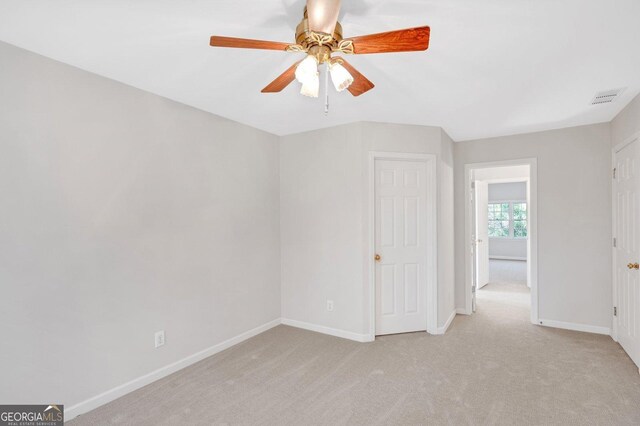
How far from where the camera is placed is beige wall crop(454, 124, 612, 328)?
3549 millimetres

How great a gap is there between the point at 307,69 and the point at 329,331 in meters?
2.97

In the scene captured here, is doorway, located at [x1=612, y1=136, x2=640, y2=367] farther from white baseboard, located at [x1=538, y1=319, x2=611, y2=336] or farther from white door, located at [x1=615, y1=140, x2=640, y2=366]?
white baseboard, located at [x1=538, y1=319, x2=611, y2=336]

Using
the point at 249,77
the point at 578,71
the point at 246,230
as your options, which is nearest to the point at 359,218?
the point at 246,230

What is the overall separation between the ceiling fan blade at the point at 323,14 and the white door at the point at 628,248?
3.12 metres

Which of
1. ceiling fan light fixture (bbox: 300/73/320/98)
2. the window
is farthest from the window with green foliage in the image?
ceiling fan light fixture (bbox: 300/73/320/98)

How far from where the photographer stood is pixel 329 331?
12.0ft

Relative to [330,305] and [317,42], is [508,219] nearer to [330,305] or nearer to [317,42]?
[330,305]

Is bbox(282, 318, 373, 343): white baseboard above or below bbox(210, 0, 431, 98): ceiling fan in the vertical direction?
below

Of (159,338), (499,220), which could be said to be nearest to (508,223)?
(499,220)

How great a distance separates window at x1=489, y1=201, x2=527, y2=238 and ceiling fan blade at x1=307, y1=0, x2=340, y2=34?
10425mm

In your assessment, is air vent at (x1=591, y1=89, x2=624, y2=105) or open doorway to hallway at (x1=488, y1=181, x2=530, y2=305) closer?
air vent at (x1=591, y1=89, x2=624, y2=105)

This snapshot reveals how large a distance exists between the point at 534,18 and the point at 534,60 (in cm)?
53

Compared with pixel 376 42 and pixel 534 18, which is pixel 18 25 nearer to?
pixel 376 42

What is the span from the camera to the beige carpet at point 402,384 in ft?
7.03
